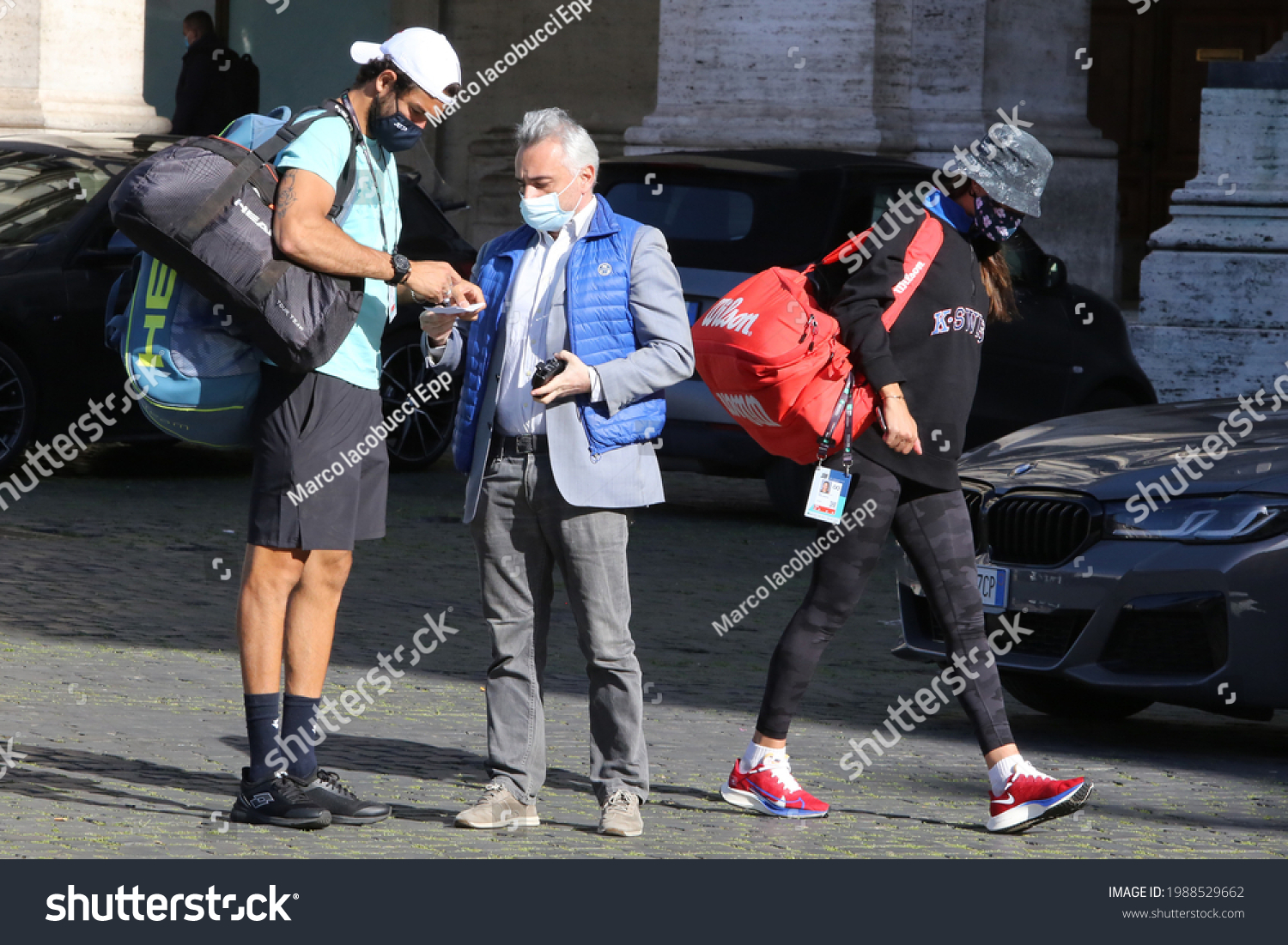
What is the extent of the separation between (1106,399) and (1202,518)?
20.1 ft

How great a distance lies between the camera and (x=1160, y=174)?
21.7m

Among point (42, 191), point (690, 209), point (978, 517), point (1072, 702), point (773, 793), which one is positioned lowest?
point (1072, 702)

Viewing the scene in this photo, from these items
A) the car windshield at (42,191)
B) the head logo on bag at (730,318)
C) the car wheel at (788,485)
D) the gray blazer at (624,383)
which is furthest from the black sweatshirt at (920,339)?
the car windshield at (42,191)

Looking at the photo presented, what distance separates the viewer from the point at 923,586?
5859mm

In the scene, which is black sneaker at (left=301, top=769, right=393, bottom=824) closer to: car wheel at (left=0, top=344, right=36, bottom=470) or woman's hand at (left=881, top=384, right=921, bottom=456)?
woman's hand at (left=881, top=384, right=921, bottom=456)

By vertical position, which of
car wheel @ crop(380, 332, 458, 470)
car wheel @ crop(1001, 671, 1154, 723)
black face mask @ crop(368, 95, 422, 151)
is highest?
Answer: black face mask @ crop(368, 95, 422, 151)

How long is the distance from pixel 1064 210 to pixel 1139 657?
10681 mm

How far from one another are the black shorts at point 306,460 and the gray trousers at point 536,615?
0.37 metres

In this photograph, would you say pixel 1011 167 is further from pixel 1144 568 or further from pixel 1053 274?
pixel 1053 274

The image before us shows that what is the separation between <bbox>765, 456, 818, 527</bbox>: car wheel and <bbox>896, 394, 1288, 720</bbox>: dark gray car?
403 centimetres

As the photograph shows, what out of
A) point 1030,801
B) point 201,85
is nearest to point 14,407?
point 1030,801

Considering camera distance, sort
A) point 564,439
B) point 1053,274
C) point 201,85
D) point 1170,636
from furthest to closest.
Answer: point 201,85 < point 1053,274 < point 1170,636 < point 564,439

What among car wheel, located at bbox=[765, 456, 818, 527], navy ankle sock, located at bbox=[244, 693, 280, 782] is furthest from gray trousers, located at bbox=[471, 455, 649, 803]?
car wheel, located at bbox=[765, 456, 818, 527]

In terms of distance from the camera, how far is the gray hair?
5.43m
